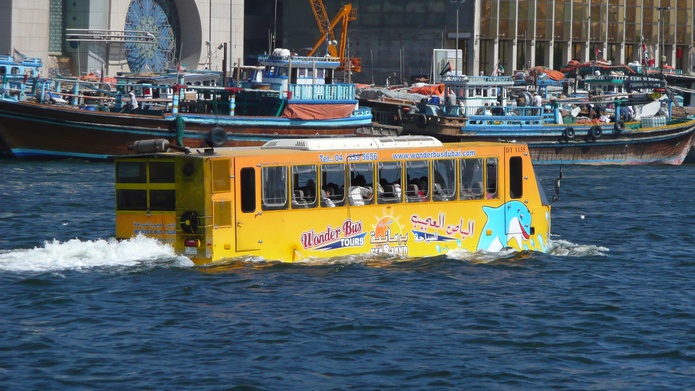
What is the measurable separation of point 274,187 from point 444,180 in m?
3.12

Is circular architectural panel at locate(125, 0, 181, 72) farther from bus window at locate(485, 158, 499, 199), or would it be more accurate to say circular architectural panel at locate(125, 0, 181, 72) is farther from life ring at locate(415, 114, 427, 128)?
bus window at locate(485, 158, 499, 199)

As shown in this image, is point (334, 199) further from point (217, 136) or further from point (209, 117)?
point (209, 117)

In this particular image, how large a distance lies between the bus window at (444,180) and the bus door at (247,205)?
323 cm

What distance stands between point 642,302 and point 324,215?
5.09m

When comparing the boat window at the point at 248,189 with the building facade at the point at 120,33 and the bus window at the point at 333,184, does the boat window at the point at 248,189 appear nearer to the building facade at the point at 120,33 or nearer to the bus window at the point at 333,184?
the bus window at the point at 333,184

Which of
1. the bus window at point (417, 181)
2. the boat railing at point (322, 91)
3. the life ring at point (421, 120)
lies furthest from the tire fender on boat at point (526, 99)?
the bus window at point (417, 181)

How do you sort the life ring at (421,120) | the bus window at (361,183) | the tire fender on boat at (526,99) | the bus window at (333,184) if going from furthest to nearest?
the tire fender on boat at (526,99) → the life ring at (421,120) → the bus window at (361,183) → the bus window at (333,184)

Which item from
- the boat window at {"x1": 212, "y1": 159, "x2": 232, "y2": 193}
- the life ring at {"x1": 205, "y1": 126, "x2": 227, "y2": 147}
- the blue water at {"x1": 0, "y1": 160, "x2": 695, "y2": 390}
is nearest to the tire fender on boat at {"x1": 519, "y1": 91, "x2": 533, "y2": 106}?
the life ring at {"x1": 205, "y1": 126, "x2": 227, "y2": 147}

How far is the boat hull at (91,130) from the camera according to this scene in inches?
1812

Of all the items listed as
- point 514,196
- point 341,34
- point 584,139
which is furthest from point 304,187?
point 341,34

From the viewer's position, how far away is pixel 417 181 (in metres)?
20.8

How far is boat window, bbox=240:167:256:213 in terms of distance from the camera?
752 inches

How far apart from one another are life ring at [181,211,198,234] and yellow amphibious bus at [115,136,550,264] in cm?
2

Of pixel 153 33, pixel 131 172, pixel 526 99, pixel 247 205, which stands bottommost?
pixel 247 205
